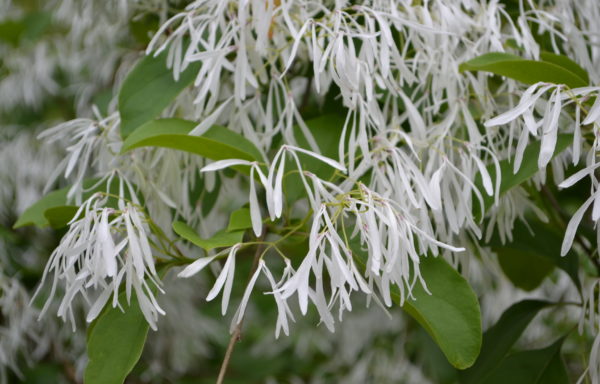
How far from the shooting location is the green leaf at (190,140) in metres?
0.63

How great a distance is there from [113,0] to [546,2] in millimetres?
586

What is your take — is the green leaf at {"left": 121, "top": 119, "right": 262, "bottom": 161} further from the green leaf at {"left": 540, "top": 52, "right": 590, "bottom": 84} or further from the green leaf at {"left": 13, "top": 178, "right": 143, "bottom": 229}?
the green leaf at {"left": 540, "top": 52, "right": 590, "bottom": 84}

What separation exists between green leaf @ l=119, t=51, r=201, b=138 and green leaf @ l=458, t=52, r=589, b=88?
29cm

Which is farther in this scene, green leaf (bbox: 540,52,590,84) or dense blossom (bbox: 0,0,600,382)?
green leaf (bbox: 540,52,590,84)

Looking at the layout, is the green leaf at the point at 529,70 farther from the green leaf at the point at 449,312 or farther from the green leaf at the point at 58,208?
the green leaf at the point at 58,208

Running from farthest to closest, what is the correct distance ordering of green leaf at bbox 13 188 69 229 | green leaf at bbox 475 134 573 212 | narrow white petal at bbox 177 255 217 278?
green leaf at bbox 13 188 69 229 → green leaf at bbox 475 134 573 212 → narrow white petal at bbox 177 255 217 278

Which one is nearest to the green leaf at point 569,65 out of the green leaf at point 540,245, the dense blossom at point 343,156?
the dense blossom at point 343,156

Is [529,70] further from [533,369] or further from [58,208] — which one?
[58,208]

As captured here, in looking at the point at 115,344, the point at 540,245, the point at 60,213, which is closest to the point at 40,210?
the point at 60,213

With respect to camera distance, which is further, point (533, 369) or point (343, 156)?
point (533, 369)

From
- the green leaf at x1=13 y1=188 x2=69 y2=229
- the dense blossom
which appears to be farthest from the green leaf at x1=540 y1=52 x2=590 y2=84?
the green leaf at x1=13 y1=188 x2=69 y2=229

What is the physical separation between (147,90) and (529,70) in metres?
0.37

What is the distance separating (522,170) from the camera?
26.5 inches

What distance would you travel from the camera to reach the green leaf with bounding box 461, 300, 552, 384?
82 cm
